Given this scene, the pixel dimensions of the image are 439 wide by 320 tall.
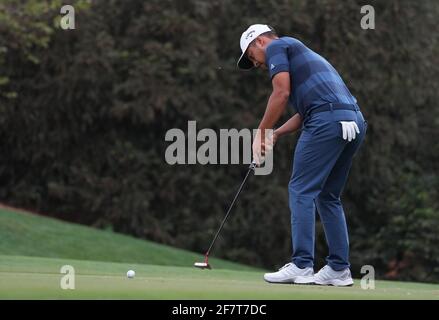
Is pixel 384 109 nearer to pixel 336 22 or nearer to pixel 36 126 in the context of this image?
pixel 336 22

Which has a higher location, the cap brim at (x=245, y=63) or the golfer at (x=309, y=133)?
the cap brim at (x=245, y=63)

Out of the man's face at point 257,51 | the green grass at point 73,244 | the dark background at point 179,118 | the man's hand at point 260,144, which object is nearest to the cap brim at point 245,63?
the man's face at point 257,51

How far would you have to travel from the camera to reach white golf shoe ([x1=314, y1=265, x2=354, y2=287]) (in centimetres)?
780

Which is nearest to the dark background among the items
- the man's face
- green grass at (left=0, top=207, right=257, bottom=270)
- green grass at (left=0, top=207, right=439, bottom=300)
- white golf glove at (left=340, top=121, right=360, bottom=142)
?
green grass at (left=0, top=207, right=257, bottom=270)

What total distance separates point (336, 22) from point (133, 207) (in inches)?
221

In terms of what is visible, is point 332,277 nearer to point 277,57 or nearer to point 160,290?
point 277,57

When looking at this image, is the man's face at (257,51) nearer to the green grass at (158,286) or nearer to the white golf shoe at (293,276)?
the white golf shoe at (293,276)

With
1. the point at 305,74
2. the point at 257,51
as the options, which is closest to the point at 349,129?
the point at 305,74

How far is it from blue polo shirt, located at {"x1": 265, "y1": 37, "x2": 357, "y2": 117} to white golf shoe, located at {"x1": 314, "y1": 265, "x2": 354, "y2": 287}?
3.88ft

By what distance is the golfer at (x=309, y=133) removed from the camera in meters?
7.65

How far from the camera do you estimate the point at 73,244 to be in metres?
16.6

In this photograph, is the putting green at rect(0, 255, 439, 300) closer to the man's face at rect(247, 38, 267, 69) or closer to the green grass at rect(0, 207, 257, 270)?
the man's face at rect(247, 38, 267, 69)

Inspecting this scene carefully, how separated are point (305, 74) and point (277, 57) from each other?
25 cm
